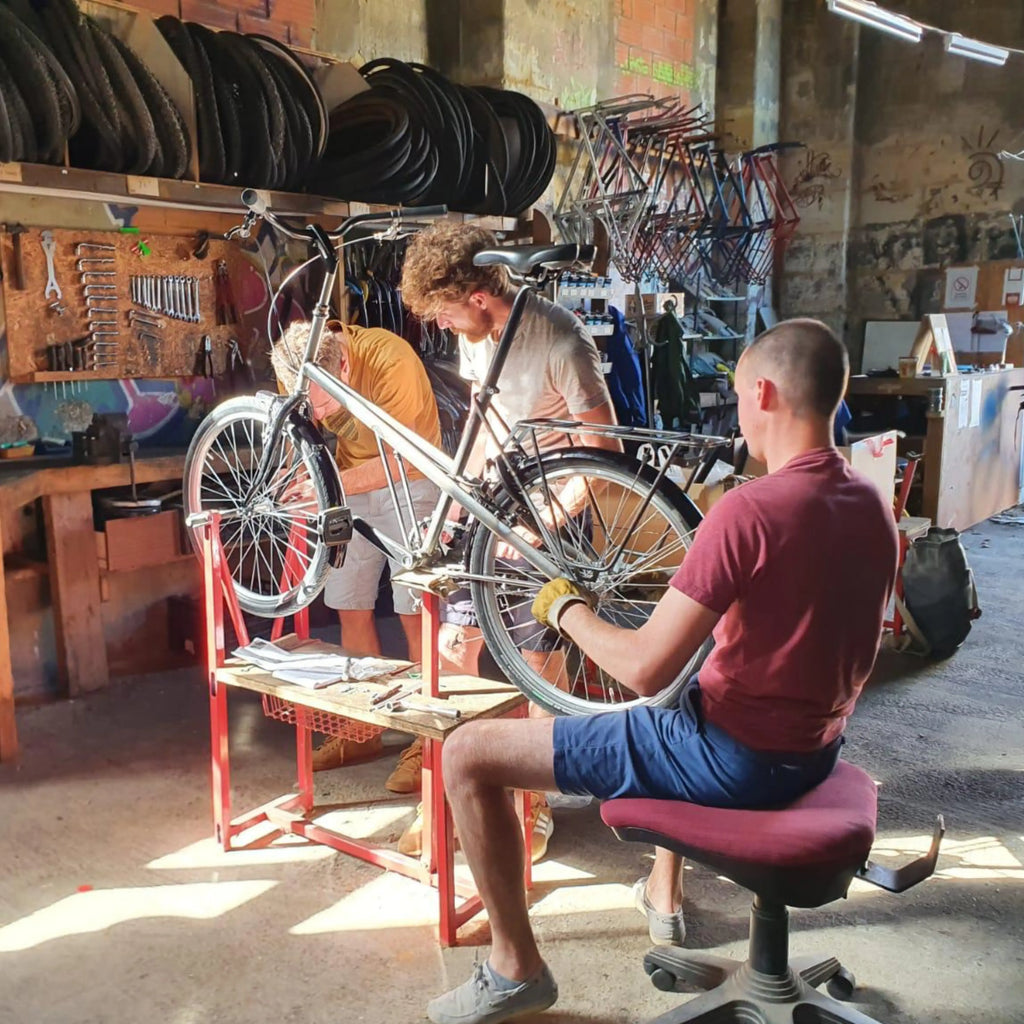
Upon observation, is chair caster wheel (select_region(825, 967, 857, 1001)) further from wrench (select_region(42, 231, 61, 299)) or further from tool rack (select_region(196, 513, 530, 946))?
wrench (select_region(42, 231, 61, 299))

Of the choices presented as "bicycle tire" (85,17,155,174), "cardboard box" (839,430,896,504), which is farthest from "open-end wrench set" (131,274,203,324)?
"cardboard box" (839,430,896,504)

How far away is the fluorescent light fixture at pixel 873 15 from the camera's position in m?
5.02

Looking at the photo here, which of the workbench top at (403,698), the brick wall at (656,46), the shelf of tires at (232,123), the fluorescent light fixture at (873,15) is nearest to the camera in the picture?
the workbench top at (403,698)

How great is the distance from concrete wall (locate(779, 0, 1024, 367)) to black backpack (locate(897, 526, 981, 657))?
4.91 metres

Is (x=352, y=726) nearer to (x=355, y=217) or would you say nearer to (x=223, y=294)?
(x=355, y=217)

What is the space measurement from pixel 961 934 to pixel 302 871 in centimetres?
164

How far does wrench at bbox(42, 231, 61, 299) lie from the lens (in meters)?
3.89

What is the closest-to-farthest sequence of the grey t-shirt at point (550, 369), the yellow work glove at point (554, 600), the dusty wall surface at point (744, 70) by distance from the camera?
the yellow work glove at point (554, 600) < the grey t-shirt at point (550, 369) < the dusty wall surface at point (744, 70)

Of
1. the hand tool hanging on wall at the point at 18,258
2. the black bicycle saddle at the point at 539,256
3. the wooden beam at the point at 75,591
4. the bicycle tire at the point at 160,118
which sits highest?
the bicycle tire at the point at 160,118

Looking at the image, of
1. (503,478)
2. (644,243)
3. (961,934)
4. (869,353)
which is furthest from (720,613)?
(869,353)

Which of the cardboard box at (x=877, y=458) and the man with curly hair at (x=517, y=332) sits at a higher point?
the man with curly hair at (x=517, y=332)

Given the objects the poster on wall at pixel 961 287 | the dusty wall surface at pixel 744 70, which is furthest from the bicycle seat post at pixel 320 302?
the poster on wall at pixel 961 287

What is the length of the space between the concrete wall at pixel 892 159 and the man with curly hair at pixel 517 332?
697 cm

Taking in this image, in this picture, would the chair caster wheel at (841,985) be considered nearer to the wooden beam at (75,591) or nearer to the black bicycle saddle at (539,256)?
the black bicycle saddle at (539,256)
